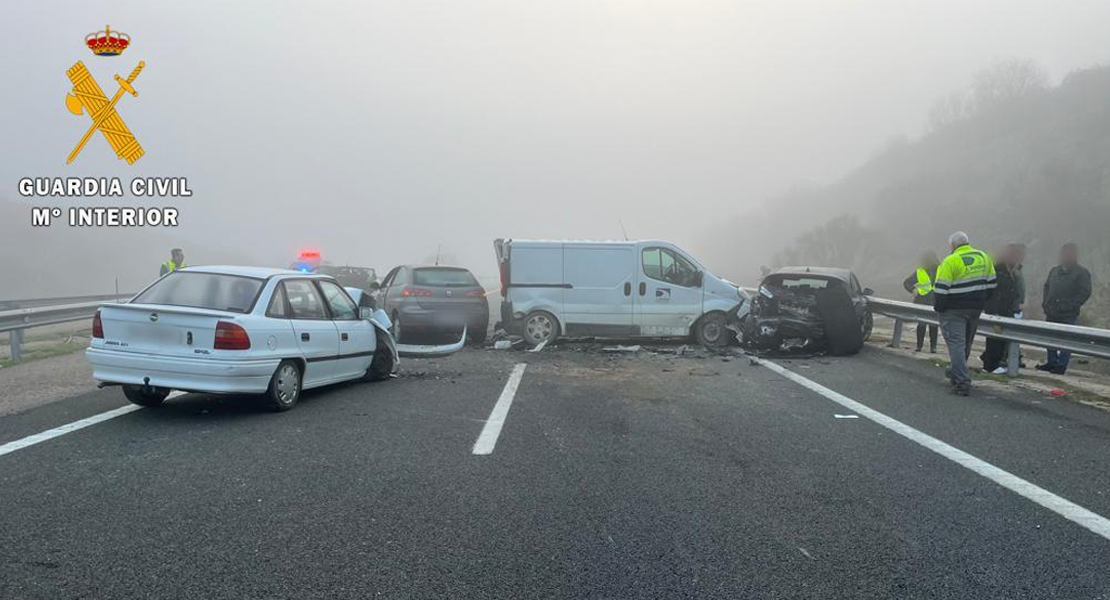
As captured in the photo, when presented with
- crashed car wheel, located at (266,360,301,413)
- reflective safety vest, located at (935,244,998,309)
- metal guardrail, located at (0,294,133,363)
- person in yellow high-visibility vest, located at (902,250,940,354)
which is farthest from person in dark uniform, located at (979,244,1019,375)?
metal guardrail, located at (0,294,133,363)

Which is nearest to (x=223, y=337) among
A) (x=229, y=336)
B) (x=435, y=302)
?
(x=229, y=336)

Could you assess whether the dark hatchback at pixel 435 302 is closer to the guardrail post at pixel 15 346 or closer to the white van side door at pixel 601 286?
the white van side door at pixel 601 286

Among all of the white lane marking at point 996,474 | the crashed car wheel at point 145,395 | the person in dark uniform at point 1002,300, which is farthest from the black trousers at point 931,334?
the crashed car wheel at point 145,395

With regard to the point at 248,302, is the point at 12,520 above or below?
below

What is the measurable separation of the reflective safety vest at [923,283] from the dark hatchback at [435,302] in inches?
314

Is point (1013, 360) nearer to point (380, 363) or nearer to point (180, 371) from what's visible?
point (380, 363)

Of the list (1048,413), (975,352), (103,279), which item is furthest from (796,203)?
(1048,413)

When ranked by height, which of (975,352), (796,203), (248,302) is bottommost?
(975,352)

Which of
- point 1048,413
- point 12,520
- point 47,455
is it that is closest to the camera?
point 12,520

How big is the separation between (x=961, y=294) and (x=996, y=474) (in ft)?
12.3

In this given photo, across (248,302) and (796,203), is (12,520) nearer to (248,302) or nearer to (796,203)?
(248,302)

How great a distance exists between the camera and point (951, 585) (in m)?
3.38

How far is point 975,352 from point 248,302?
1376cm

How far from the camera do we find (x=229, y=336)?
6637mm
